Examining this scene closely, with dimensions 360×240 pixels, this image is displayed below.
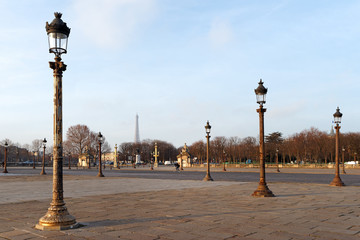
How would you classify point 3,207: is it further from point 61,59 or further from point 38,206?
point 61,59

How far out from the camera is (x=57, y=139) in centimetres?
828

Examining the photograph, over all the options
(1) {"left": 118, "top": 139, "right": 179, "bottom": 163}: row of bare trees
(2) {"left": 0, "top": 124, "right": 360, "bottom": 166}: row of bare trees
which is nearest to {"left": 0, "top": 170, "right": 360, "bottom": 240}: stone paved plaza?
(2) {"left": 0, "top": 124, "right": 360, "bottom": 166}: row of bare trees

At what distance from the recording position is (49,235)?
722 centimetres

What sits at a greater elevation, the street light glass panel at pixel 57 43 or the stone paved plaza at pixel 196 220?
the street light glass panel at pixel 57 43

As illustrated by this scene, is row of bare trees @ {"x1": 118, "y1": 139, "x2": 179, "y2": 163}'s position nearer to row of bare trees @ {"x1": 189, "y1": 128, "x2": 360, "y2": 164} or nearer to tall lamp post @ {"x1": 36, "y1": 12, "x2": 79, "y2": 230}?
row of bare trees @ {"x1": 189, "y1": 128, "x2": 360, "y2": 164}

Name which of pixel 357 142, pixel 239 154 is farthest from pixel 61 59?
pixel 239 154

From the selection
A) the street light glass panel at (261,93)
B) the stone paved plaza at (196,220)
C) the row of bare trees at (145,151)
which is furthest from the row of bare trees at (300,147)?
the stone paved plaza at (196,220)

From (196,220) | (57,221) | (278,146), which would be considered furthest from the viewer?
(278,146)

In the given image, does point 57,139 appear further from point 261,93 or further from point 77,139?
point 77,139

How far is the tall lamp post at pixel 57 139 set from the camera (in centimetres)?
789

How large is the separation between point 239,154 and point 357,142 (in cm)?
3733

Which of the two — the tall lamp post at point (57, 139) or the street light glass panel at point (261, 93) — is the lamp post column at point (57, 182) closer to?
the tall lamp post at point (57, 139)

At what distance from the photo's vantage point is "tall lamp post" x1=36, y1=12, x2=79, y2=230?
789 cm

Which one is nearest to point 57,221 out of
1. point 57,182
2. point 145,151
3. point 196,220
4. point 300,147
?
point 57,182
